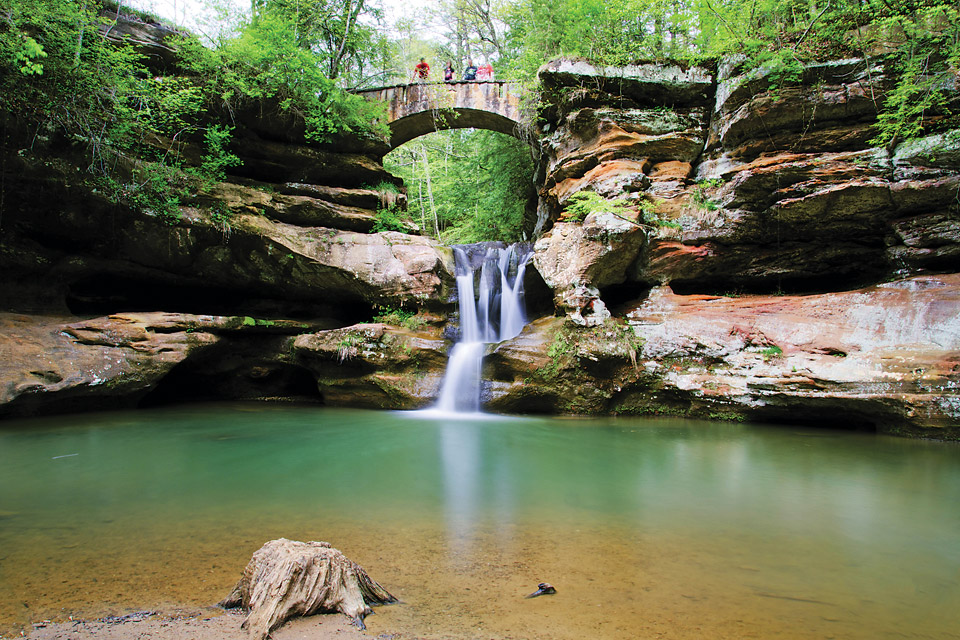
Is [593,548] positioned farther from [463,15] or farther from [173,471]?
[463,15]

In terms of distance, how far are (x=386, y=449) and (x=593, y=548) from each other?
365cm

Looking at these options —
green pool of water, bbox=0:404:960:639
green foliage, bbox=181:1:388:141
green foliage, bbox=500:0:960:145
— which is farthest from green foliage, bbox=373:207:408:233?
green pool of water, bbox=0:404:960:639

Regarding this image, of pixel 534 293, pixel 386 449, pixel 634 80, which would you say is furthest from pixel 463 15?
pixel 386 449

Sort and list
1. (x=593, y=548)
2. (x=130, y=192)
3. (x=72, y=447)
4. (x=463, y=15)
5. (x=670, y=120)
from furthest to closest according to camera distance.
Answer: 1. (x=463, y=15)
2. (x=670, y=120)
3. (x=130, y=192)
4. (x=72, y=447)
5. (x=593, y=548)

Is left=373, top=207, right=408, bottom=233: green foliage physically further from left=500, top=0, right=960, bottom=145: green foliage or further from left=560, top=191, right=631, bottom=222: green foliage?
left=500, top=0, right=960, bottom=145: green foliage

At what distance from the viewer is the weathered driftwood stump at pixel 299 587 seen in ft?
5.79

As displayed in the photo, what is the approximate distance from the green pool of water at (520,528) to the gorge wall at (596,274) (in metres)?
1.76

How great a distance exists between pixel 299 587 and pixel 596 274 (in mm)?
8474

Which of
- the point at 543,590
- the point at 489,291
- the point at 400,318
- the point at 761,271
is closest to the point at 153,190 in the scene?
the point at 400,318

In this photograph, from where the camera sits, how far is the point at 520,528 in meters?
3.18

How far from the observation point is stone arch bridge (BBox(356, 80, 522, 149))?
13289 mm

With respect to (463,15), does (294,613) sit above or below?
below

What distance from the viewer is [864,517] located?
3584mm

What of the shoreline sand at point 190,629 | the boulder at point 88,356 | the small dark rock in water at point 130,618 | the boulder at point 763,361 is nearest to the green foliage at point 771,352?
Result: the boulder at point 763,361
